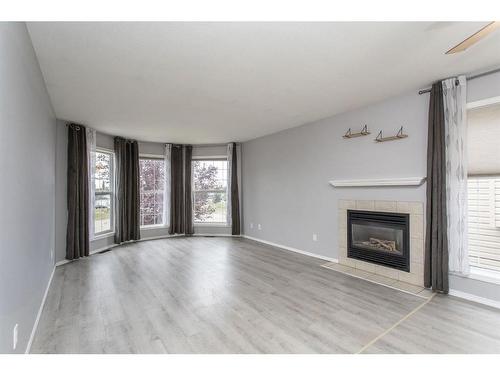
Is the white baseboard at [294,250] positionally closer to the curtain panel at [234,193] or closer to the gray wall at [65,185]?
the curtain panel at [234,193]

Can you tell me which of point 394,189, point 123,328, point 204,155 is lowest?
point 123,328

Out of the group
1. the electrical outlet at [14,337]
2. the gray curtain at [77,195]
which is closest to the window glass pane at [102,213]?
the gray curtain at [77,195]

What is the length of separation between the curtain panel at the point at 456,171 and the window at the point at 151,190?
5897mm

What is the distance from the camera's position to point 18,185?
1.74m

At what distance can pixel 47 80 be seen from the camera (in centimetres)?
278

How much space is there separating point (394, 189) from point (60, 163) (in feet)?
17.9

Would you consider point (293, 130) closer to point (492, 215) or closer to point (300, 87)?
point (300, 87)

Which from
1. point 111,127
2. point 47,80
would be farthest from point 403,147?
point 111,127

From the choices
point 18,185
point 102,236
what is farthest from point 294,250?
point 18,185

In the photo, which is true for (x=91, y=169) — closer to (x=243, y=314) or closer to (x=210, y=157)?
(x=210, y=157)

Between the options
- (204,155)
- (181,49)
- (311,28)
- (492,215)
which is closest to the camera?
(311,28)

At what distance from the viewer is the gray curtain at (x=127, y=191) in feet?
18.4

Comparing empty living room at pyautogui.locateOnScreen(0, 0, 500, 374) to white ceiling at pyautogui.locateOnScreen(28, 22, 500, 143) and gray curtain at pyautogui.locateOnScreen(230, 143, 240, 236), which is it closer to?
white ceiling at pyautogui.locateOnScreen(28, 22, 500, 143)

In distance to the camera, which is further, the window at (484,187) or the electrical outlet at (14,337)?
the window at (484,187)
